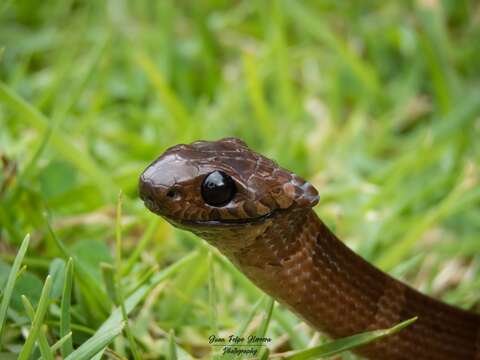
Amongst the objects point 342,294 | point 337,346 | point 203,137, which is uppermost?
point 203,137

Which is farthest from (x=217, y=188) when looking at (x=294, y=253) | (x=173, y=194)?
(x=294, y=253)

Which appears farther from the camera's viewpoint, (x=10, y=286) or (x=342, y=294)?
(x=342, y=294)

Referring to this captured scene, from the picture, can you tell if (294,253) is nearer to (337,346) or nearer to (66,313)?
(337,346)

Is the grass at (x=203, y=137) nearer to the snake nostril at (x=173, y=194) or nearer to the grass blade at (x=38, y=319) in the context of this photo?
the grass blade at (x=38, y=319)

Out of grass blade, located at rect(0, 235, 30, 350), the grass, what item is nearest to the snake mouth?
the grass

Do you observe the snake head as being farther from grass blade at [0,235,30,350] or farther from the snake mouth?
grass blade at [0,235,30,350]

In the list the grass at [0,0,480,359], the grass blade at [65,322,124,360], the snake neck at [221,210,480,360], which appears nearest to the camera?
the grass blade at [65,322,124,360]
